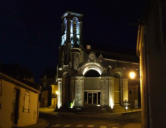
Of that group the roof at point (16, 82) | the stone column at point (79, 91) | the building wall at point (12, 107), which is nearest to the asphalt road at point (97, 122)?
the building wall at point (12, 107)

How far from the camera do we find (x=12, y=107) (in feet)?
59.1

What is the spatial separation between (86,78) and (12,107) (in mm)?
26936

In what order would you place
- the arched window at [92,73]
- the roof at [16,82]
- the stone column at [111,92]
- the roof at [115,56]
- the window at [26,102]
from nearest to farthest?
the roof at [16,82]
the window at [26,102]
the stone column at [111,92]
the arched window at [92,73]
the roof at [115,56]

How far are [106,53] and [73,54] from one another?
11712 mm

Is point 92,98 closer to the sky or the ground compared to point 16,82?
closer to the ground

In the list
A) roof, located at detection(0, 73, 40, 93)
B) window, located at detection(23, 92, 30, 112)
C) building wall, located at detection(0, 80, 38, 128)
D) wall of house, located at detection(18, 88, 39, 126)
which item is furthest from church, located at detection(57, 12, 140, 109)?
window, located at detection(23, 92, 30, 112)

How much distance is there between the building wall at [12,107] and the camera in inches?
642

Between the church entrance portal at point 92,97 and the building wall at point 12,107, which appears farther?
the church entrance portal at point 92,97

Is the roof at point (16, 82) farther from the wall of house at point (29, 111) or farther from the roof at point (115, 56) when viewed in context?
the roof at point (115, 56)

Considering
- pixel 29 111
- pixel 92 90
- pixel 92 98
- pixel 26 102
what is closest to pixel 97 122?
pixel 29 111

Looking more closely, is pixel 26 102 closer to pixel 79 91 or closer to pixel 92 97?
pixel 79 91

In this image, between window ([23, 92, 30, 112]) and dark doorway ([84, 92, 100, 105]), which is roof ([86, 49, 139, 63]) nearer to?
dark doorway ([84, 92, 100, 105])

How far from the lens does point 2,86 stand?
15852 mm

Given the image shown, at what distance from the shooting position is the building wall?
53.5ft
